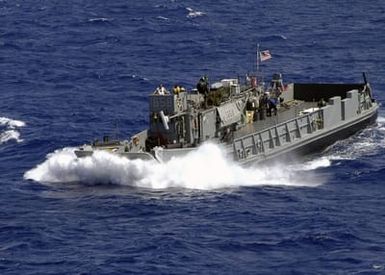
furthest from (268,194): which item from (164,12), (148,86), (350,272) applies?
(164,12)

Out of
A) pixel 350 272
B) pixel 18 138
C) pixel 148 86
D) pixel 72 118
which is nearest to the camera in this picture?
pixel 350 272

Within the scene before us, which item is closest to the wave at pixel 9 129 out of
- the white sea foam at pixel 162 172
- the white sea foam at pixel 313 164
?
the white sea foam at pixel 162 172

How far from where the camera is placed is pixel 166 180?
63000mm

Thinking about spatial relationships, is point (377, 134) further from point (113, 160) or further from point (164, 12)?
point (164, 12)

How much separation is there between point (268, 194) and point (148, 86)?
1209 inches

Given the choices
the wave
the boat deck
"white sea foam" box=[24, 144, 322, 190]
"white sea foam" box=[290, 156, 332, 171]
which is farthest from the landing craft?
the wave

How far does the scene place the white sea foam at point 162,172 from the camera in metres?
62.8

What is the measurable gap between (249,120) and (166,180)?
10.9 m

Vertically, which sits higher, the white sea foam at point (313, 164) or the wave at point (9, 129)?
the wave at point (9, 129)

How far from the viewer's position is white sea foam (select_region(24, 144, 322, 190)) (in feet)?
206

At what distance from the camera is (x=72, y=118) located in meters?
80.1

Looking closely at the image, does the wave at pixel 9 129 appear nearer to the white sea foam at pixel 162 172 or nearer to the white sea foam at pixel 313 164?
the white sea foam at pixel 162 172

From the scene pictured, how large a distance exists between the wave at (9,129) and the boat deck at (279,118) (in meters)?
13.2

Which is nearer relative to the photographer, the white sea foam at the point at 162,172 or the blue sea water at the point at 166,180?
the blue sea water at the point at 166,180
